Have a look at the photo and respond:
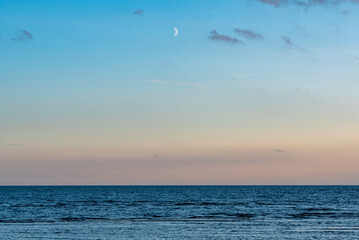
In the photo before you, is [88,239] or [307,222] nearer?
[88,239]

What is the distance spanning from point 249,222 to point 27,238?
1070 inches

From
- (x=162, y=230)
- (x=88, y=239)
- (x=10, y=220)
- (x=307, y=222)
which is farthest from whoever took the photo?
(x=10, y=220)

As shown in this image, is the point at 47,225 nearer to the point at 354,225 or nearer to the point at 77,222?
the point at 77,222

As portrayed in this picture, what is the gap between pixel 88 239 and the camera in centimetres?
4634

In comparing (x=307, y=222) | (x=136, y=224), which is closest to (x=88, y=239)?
(x=136, y=224)

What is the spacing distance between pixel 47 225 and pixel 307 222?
30298 millimetres

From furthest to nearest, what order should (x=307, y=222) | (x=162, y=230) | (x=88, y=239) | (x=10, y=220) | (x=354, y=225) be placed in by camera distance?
(x=10, y=220)
(x=307, y=222)
(x=354, y=225)
(x=162, y=230)
(x=88, y=239)

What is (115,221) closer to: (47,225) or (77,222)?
(77,222)

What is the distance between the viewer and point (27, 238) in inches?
1850

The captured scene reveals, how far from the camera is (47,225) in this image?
59500 mm

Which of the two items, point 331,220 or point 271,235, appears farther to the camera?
point 331,220

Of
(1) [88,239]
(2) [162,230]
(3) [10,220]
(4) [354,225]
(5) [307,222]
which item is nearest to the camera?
(1) [88,239]

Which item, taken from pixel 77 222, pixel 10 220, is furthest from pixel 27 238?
pixel 10 220

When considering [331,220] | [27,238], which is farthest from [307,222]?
[27,238]
